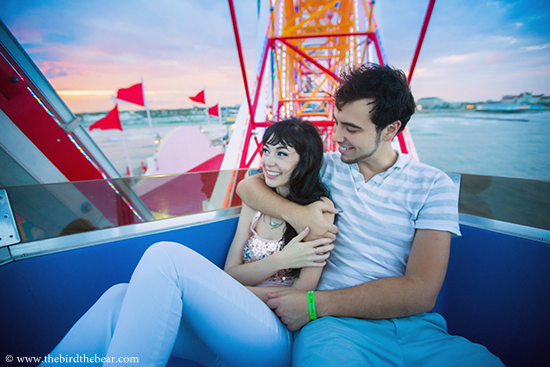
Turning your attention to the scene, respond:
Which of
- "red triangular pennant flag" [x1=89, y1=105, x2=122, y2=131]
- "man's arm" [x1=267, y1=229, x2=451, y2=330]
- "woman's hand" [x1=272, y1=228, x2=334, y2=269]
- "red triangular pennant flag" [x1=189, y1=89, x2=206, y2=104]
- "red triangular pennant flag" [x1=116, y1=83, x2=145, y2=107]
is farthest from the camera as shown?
"red triangular pennant flag" [x1=189, y1=89, x2=206, y2=104]

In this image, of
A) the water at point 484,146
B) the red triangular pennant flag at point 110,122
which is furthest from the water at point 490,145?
the red triangular pennant flag at point 110,122

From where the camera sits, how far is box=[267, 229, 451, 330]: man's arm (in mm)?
885

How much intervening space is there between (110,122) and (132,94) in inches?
28.6

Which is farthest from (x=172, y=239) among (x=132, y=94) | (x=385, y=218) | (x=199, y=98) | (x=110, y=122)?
(x=199, y=98)

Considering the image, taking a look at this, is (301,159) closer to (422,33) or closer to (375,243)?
(375,243)

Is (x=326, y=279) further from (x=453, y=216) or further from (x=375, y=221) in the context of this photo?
(x=453, y=216)

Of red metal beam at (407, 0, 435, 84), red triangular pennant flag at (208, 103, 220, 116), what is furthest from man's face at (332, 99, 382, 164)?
red triangular pennant flag at (208, 103, 220, 116)

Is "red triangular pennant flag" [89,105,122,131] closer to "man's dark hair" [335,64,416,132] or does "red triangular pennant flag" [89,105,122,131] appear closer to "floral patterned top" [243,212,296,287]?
"floral patterned top" [243,212,296,287]

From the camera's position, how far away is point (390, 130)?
3.72ft

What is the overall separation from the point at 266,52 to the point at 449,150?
8.98m

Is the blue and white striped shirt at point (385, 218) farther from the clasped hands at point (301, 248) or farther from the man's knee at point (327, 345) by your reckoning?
the man's knee at point (327, 345)

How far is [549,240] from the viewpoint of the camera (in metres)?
0.98

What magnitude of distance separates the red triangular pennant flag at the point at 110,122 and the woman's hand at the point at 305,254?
13.3ft

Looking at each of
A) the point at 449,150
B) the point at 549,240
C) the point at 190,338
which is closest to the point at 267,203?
the point at 190,338
